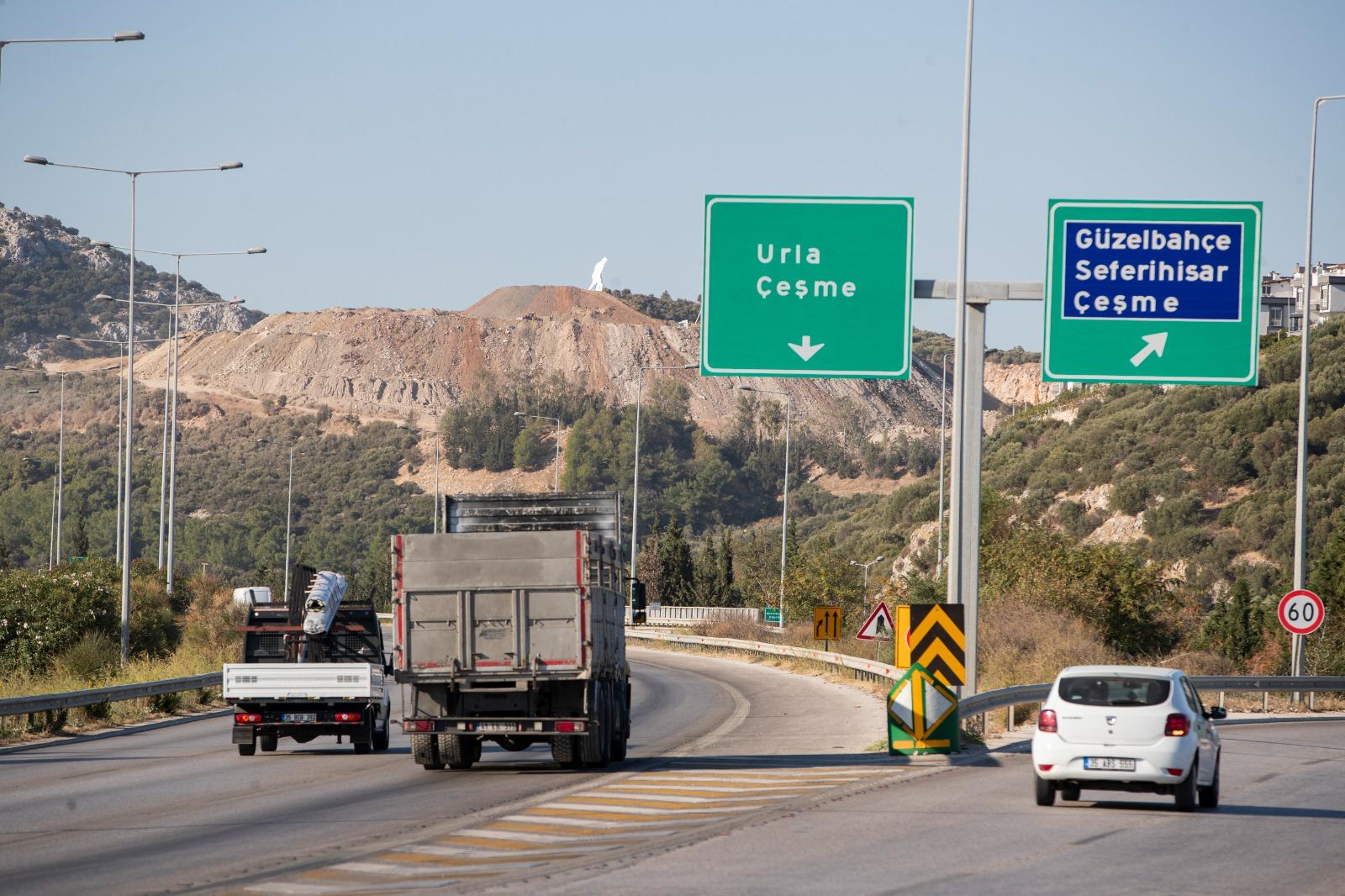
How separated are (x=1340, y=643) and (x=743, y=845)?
3206 cm

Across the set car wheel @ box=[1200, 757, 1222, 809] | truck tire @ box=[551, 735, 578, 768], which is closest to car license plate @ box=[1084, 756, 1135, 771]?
car wheel @ box=[1200, 757, 1222, 809]

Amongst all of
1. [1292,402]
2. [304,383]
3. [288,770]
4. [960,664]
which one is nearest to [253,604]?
[288,770]

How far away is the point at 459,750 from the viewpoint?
20.2 meters

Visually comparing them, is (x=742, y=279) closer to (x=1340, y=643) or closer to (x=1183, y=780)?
(x=1183, y=780)

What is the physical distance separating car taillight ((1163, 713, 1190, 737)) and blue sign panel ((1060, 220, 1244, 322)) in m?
6.77

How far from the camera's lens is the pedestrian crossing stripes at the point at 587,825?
37.4 feet

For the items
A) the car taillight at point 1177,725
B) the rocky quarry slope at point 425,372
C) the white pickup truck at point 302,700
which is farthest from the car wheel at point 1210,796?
the rocky quarry slope at point 425,372

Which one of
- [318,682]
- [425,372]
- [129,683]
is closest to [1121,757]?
[318,682]

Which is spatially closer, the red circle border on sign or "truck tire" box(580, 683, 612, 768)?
"truck tire" box(580, 683, 612, 768)

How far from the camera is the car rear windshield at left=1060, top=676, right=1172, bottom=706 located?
16.0m

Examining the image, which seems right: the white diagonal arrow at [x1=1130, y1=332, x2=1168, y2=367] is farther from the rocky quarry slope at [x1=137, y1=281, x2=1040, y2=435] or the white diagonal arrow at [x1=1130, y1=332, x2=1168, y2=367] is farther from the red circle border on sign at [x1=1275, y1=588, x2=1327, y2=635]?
the rocky quarry slope at [x1=137, y1=281, x2=1040, y2=435]

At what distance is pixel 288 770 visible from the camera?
20.8 m

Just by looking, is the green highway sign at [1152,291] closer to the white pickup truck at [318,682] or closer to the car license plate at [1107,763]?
the car license plate at [1107,763]

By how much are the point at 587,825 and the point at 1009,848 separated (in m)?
3.69
